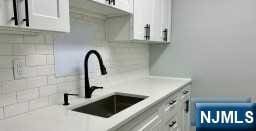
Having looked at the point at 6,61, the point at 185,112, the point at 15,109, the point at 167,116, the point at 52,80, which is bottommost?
the point at 185,112

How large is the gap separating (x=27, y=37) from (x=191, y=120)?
7.53 ft

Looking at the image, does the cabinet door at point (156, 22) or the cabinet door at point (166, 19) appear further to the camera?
the cabinet door at point (166, 19)

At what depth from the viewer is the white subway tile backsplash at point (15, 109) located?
3.45ft

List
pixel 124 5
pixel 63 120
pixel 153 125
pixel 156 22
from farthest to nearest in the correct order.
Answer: pixel 156 22, pixel 124 5, pixel 153 125, pixel 63 120

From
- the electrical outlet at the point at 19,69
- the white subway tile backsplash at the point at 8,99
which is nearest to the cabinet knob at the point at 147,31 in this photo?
the electrical outlet at the point at 19,69

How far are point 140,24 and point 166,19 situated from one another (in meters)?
0.73

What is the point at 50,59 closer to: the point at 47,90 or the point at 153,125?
the point at 47,90

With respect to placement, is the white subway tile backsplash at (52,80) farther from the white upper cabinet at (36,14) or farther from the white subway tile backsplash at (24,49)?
the white upper cabinet at (36,14)

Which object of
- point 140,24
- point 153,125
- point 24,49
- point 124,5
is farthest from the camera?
point 140,24

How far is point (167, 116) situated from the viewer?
171 cm

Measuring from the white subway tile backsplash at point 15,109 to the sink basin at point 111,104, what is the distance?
0.42m

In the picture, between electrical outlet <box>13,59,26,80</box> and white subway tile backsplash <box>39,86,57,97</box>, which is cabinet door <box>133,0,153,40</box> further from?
electrical outlet <box>13,59,26,80</box>

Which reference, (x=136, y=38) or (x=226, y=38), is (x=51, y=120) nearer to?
(x=136, y=38)

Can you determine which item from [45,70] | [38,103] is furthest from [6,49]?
[38,103]
